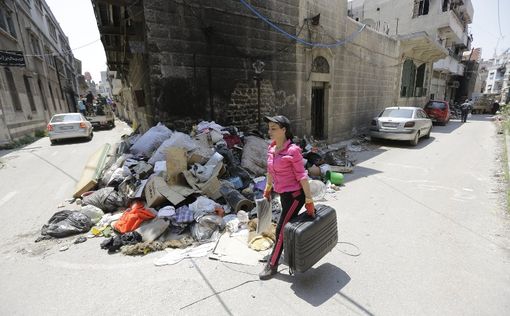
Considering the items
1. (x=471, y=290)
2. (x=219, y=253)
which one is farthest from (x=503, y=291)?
(x=219, y=253)

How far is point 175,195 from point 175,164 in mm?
608

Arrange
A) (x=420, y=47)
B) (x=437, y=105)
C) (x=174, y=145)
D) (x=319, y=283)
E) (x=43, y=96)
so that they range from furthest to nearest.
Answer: (x=43, y=96), (x=437, y=105), (x=420, y=47), (x=174, y=145), (x=319, y=283)

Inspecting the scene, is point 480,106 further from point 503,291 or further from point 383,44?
point 503,291

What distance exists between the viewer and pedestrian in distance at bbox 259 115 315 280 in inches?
100

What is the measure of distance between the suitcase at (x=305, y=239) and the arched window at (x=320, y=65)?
8082 millimetres

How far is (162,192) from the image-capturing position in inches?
166

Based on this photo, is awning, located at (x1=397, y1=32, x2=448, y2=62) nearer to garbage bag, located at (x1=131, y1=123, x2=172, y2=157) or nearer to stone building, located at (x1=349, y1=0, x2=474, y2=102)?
stone building, located at (x1=349, y1=0, x2=474, y2=102)

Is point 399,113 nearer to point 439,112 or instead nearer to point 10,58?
point 439,112

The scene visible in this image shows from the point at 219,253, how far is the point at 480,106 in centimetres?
3899

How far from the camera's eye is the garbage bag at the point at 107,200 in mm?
4570

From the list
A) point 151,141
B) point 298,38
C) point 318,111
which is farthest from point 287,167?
point 318,111

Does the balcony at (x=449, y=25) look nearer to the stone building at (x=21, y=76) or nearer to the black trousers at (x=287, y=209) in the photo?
the black trousers at (x=287, y=209)

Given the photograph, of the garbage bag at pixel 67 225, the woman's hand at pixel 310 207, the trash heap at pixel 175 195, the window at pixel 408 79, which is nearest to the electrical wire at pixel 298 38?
the trash heap at pixel 175 195

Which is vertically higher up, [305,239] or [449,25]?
[449,25]
